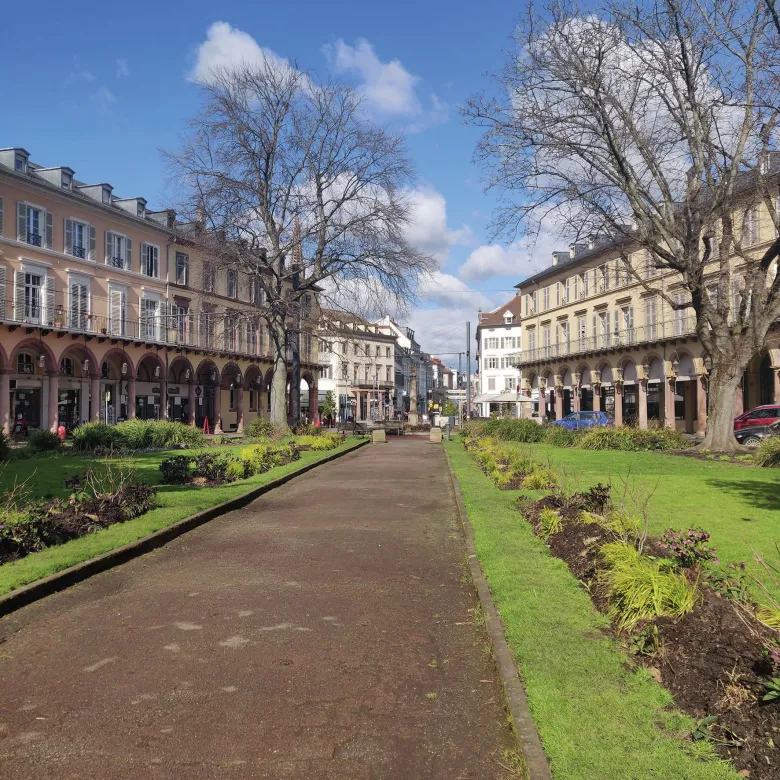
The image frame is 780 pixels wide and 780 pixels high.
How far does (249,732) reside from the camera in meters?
3.68

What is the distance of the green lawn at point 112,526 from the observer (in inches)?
269

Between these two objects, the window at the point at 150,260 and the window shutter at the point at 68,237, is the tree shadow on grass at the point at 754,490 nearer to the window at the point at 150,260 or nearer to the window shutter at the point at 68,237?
the window shutter at the point at 68,237

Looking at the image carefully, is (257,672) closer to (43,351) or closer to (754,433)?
(754,433)

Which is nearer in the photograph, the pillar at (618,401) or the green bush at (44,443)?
the green bush at (44,443)

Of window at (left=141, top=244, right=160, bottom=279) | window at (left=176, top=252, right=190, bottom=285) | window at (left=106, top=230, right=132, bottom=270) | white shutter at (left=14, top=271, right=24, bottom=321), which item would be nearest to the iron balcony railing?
window at (left=176, top=252, right=190, bottom=285)

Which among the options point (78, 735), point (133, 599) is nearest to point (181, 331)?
point (133, 599)

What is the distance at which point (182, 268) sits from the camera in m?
43.6

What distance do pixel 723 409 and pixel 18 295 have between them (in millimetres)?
28218

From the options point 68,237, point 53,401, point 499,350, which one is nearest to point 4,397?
point 53,401

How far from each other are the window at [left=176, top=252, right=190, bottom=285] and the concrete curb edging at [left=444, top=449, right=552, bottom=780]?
39.8 meters

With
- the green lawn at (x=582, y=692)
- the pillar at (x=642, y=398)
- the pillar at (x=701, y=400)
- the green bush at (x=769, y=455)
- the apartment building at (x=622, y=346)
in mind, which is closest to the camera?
the green lawn at (x=582, y=692)

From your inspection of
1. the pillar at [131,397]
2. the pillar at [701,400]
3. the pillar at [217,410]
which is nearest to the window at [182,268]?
the pillar at [217,410]

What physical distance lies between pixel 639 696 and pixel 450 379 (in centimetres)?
18123

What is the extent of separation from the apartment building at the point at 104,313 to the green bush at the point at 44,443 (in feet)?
31.2
